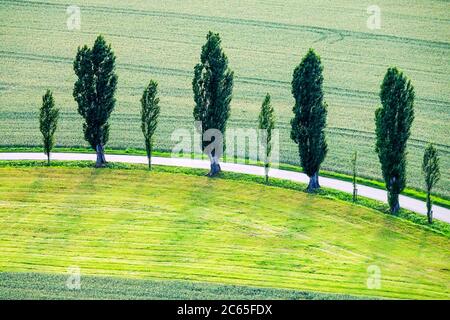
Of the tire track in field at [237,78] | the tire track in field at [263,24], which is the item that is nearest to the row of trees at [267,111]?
the tire track in field at [237,78]

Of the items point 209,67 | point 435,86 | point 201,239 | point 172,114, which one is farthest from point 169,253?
point 435,86

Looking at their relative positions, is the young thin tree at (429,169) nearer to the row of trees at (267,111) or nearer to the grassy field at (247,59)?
the row of trees at (267,111)

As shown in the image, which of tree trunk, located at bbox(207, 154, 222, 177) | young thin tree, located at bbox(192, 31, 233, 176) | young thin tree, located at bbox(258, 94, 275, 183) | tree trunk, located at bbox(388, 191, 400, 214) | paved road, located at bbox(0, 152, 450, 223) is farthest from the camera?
tree trunk, located at bbox(207, 154, 222, 177)

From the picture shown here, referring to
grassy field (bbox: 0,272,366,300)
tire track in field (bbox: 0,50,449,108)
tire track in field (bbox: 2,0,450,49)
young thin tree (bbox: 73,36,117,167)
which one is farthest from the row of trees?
tire track in field (bbox: 2,0,450,49)

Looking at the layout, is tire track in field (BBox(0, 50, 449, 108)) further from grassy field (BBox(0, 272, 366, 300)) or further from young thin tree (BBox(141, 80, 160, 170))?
grassy field (BBox(0, 272, 366, 300))

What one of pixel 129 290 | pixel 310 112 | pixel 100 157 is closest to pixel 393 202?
pixel 310 112
